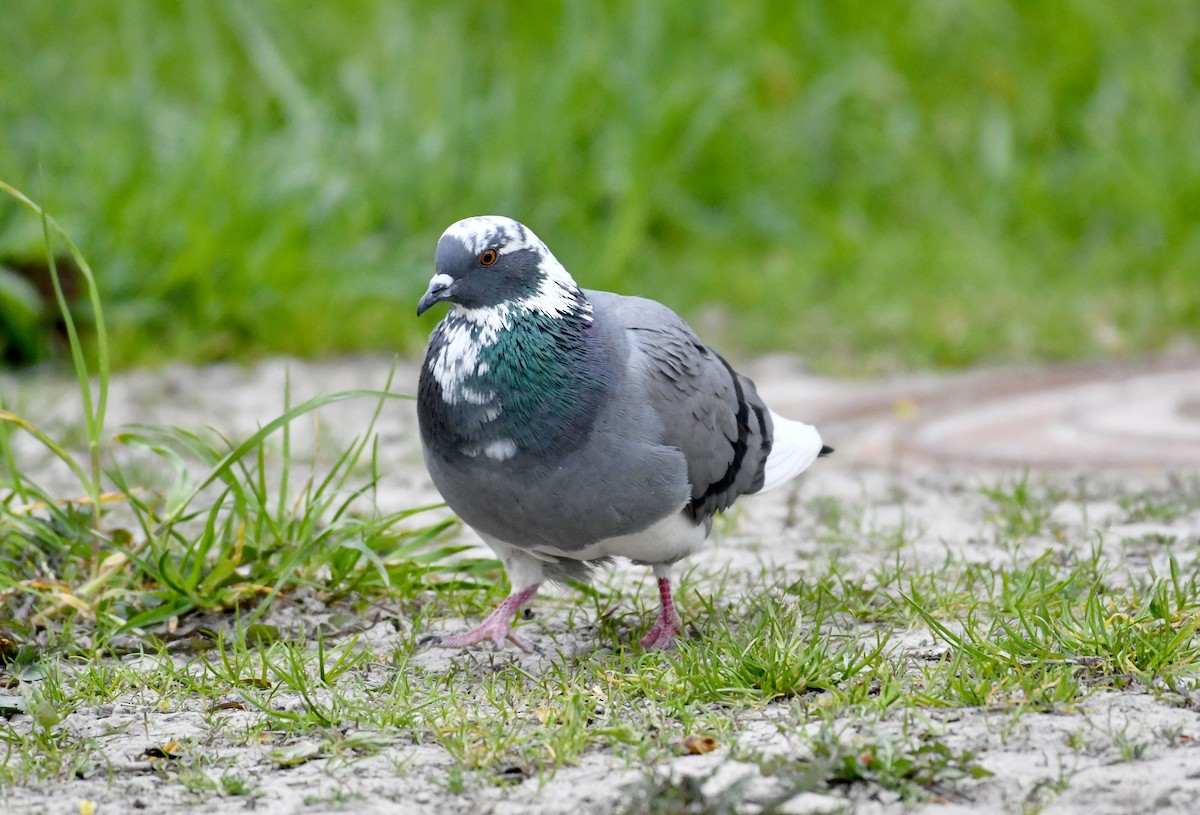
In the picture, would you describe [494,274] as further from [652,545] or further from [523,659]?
[523,659]

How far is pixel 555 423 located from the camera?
3.07 metres

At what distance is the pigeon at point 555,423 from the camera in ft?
10.1

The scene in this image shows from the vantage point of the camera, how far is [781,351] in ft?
21.6

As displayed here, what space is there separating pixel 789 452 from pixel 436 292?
3.39 feet

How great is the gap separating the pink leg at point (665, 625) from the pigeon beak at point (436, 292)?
2.66ft

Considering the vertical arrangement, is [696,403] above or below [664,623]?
above

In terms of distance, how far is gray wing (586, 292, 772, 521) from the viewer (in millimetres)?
3248

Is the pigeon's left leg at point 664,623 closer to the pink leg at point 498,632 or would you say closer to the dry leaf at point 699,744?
the pink leg at point 498,632

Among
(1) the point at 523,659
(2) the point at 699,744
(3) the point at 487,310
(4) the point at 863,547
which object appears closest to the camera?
(2) the point at 699,744

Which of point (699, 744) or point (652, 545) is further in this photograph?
point (652, 545)

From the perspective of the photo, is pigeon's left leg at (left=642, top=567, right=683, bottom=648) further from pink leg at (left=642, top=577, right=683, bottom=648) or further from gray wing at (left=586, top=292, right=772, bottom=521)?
gray wing at (left=586, top=292, right=772, bottom=521)

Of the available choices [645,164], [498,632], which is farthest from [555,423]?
[645,164]

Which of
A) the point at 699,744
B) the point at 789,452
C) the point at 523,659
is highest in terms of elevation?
the point at 789,452

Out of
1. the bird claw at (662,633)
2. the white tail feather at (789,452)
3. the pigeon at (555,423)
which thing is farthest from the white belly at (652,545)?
the white tail feather at (789,452)
